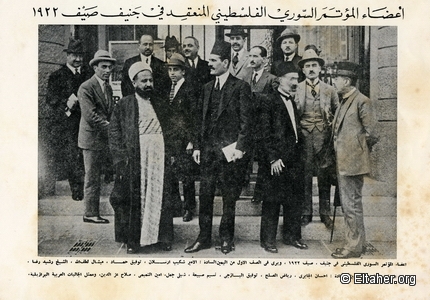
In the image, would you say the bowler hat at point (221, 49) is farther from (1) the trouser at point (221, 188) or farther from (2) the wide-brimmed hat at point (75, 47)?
(2) the wide-brimmed hat at point (75, 47)

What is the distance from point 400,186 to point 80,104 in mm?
2322

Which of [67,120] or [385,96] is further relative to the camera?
[67,120]

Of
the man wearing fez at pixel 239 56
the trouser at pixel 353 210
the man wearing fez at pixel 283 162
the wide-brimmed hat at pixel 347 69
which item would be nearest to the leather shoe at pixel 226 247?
the man wearing fez at pixel 283 162

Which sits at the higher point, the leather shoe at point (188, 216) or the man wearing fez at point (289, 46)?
the man wearing fez at point (289, 46)

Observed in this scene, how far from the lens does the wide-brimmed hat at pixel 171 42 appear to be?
3719 millimetres

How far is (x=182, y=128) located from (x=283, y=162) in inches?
29.9

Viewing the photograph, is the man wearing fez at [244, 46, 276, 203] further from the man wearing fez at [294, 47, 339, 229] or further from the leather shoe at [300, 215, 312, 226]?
the leather shoe at [300, 215, 312, 226]

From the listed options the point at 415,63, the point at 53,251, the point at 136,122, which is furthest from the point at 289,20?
the point at 53,251

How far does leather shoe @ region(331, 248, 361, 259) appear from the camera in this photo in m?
3.67

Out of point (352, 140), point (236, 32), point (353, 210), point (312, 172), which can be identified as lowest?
point (353, 210)

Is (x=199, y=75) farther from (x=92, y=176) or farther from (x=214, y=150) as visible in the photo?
(x=92, y=176)

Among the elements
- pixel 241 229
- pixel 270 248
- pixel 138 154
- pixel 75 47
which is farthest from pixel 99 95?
pixel 270 248

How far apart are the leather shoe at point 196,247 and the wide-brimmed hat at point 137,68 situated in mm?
1261

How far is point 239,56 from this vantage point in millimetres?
3758
